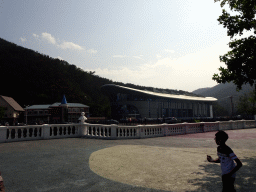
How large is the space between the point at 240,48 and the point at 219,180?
17.4 ft

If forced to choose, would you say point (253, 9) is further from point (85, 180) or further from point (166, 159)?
point (85, 180)

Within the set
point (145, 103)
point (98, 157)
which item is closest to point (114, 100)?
point (145, 103)

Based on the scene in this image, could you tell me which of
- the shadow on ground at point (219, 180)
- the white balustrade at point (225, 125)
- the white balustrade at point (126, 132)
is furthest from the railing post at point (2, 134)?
the white balustrade at point (225, 125)

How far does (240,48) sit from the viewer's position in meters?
6.95

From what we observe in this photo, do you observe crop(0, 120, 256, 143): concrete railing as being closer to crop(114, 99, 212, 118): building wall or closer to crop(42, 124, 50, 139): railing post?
crop(42, 124, 50, 139): railing post

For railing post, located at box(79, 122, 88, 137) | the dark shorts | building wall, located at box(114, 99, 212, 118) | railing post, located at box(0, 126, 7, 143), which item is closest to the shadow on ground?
the dark shorts

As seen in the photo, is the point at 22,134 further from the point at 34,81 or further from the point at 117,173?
the point at 34,81

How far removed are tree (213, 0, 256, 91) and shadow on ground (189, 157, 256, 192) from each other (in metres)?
3.46

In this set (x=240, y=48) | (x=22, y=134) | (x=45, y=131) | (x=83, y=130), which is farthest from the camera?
(x=83, y=130)

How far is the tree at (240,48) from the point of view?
6.73 m

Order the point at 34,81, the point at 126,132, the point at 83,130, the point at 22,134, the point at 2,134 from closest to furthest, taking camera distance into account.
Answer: the point at 2,134 → the point at 22,134 → the point at 126,132 → the point at 83,130 → the point at 34,81

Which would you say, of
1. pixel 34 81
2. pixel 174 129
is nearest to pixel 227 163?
pixel 174 129

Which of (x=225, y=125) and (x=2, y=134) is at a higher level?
(x=2, y=134)

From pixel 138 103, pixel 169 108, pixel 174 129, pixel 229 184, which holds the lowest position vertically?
pixel 174 129
